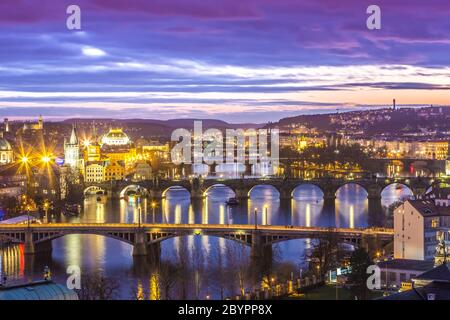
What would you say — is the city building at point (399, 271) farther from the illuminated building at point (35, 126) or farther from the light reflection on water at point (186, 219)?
the illuminated building at point (35, 126)

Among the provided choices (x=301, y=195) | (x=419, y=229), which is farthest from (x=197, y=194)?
(x=419, y=229)

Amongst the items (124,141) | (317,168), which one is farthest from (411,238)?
(124,141)

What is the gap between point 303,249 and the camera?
53.4ft

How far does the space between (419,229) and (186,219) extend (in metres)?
9.44

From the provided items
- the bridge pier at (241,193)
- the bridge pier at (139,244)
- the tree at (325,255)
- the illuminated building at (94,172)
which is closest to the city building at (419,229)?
the tree at (325,255)

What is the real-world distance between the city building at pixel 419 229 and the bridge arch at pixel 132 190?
1816 centimetres

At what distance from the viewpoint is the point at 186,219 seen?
22188mm

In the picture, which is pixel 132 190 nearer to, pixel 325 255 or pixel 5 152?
pixel 5 152

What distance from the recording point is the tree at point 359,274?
10.8m

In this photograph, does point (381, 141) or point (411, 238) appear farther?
point (381, 141)
